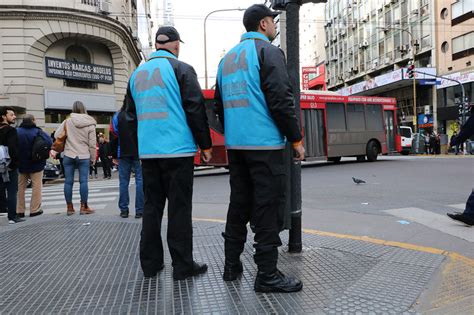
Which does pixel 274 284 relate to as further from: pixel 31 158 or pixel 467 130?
pixel 31 158

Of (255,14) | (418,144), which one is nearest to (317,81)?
(418,144)

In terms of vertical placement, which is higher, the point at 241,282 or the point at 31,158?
the point at 31,158

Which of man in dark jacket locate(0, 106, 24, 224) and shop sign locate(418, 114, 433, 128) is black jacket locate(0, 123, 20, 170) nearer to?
man in dark jacket locate(0, 106, 24, 224)

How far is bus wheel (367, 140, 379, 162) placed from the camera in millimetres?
17859

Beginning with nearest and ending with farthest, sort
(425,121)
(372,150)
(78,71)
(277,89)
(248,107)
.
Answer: (277,89) < (248,107) < (372,150) < (78,71) < (425,121)

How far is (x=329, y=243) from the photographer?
4.16 metres

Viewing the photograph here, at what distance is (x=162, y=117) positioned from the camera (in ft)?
10.5

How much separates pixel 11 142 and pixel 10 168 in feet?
1.36

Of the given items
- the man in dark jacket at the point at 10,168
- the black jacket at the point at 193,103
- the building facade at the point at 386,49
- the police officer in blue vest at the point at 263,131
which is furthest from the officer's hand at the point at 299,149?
the building facade at the point at 386,49

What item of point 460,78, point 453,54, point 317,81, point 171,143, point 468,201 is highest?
point 317,81

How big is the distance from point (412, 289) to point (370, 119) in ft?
52.3

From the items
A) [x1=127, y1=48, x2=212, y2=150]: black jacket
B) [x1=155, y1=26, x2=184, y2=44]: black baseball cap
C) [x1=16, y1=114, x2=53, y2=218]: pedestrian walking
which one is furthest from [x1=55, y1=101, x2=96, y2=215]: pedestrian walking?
[x1=127, y1=48, x2=212, y2=150]: black jacket

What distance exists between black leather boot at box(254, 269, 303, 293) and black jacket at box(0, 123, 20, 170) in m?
5.14

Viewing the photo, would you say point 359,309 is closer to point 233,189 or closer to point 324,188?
point 233,189
